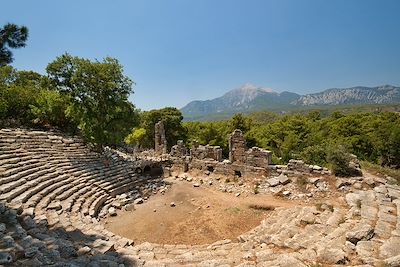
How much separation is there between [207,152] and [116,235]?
36.0ft

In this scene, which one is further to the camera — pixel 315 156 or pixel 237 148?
pixel 315 156

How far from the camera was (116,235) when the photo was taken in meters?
11.1

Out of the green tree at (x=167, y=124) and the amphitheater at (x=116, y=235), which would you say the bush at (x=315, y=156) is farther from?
the green tree at (x=167, y=124)

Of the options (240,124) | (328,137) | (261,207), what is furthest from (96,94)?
(328,137)

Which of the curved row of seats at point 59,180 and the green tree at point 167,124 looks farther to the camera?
the green tree at point 167,124

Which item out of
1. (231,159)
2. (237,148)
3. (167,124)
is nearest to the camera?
(237,148)

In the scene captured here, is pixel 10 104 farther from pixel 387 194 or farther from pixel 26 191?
pixel 387 194

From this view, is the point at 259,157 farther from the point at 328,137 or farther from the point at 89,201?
the point at 328,137

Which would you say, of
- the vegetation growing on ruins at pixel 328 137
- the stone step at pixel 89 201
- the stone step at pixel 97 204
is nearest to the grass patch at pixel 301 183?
the stone step at pixel 97 204

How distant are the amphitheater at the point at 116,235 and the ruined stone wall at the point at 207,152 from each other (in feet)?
11.5

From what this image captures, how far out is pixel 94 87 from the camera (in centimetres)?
1886

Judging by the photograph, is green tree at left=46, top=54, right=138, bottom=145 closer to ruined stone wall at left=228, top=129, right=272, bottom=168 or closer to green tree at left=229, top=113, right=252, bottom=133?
ruined stone wall at left=228, top=129, right=272, bottom=168

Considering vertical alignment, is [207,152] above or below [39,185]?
above

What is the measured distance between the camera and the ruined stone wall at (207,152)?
20677mm
